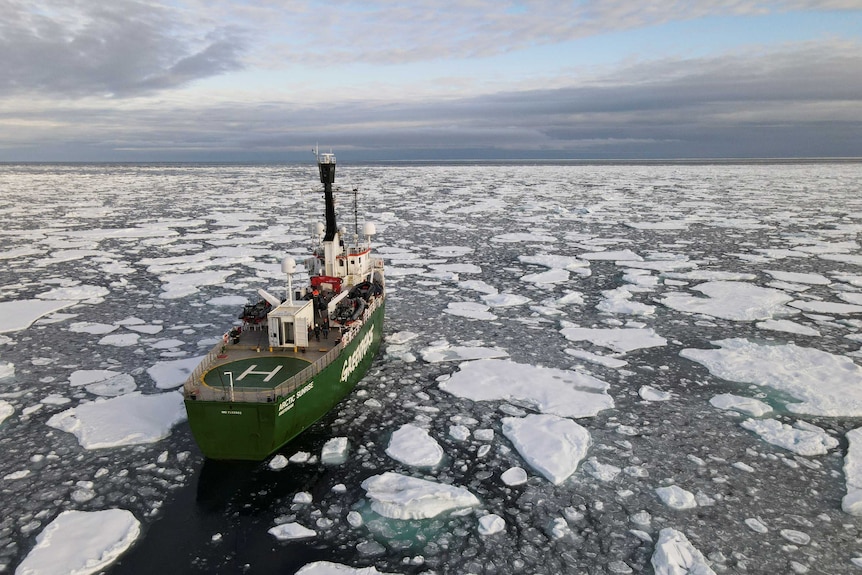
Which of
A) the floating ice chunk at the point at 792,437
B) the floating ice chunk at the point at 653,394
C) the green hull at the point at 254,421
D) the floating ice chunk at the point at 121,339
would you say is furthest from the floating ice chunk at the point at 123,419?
the floating ice chunk at the point at 792,437

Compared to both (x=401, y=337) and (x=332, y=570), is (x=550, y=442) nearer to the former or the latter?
(x=332, y=570)

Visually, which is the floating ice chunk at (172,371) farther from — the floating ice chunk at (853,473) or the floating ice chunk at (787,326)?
the floating ice chunk at (787,326)

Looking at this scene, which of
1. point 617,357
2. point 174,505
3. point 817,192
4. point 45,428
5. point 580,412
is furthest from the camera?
point 817,192

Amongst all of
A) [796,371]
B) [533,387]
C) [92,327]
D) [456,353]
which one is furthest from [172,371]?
[796,371]

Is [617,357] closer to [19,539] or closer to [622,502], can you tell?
[622,502]

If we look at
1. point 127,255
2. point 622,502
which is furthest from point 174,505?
point 127,255

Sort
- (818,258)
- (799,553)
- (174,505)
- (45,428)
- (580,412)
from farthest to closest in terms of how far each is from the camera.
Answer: (818,258) → (580,412) → (45,428) → (174,505) → (799,553)

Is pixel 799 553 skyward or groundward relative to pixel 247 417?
groundward
